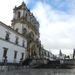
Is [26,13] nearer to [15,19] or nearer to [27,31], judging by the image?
[15,19]

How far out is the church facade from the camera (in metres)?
21.3

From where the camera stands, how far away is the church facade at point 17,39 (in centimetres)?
2126

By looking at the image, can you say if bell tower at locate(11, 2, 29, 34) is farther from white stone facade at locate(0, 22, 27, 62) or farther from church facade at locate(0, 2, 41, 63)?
white stone facade at locate(0, 22, 27, 62)

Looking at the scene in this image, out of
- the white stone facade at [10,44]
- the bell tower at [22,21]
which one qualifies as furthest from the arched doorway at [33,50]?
the bell tower at [22,21]

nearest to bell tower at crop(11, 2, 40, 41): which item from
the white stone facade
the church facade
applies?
the church facade

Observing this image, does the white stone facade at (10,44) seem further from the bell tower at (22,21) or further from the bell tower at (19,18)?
the bell tower at (19,18)

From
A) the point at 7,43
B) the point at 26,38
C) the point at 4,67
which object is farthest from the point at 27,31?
the point at 4,67

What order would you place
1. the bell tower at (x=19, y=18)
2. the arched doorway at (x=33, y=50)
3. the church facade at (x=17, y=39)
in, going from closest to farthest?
the church facade at (x=17, y=39)
the arched doorway at (x=33, y=50)
the bell tower at (x=19, y=18)

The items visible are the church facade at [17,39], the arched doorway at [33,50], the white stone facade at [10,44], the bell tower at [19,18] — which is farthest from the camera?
the bell tower at [19,18]

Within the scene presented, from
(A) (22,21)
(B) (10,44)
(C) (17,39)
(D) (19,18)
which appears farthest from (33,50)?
(B) (10,44)

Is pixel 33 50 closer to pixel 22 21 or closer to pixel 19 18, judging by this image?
pixel 22 21

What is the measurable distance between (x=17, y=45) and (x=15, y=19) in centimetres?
1070

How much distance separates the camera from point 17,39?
26.1 meters

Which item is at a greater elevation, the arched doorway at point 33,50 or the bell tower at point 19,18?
the bell tower at point 19,18
